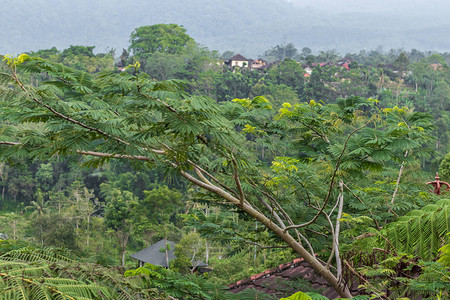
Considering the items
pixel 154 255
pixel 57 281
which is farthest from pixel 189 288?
pixel 154 255

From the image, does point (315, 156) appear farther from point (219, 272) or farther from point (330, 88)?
point (330, 88)

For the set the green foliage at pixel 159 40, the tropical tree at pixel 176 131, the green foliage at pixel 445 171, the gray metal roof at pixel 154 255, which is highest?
the green foliage at pixel 159 40

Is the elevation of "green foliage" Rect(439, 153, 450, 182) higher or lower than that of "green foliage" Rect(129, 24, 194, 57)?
→ lower

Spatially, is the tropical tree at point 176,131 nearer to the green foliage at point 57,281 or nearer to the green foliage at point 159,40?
the green foliage at point 57,281

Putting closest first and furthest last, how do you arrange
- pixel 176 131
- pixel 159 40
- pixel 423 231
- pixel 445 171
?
pixel 423 231, pixel 176 131, pixel 445 171, pixel 159 40

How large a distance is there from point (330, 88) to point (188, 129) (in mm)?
44284

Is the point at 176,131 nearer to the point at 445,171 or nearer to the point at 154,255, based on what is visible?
the point at 445,171

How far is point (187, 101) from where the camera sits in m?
2.55

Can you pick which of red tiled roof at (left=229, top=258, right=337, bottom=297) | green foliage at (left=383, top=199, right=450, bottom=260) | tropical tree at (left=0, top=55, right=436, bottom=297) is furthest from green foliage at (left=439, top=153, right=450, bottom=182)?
green foliage at (left=383, top=199, right=450, bottom=260)

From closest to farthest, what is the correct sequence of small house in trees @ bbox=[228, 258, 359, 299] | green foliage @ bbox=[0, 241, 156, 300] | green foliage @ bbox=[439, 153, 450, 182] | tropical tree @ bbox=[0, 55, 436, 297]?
green foliage @ bbox=[0, 241, 156, 300], tropical tree @ bbox=[0, 55, 436, 297], small house in trees @ bbox=[228, 258, 359, 299], green foliage @ bbox=[439, 153, 450, 182]

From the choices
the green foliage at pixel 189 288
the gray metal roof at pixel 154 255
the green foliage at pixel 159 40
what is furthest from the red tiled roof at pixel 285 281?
the green foliage at pixel 159 40

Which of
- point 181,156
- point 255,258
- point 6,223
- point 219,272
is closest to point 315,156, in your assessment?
point 181,156

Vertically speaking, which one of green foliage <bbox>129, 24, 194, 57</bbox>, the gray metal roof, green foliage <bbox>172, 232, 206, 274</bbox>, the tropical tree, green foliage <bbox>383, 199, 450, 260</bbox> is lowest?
the gray metal roof

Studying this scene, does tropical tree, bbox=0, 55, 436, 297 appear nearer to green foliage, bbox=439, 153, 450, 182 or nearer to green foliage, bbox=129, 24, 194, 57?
green foliage, bbox=439, 153, 450, 182
